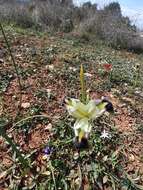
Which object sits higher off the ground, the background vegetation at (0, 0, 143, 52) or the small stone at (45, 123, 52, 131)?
the small stone at (45, 123, 52, 131)

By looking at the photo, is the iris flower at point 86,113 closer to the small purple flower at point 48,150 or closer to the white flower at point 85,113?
the white flower at point 85,113

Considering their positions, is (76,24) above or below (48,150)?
below

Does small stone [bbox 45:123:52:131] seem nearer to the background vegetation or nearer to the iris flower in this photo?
the iris flower

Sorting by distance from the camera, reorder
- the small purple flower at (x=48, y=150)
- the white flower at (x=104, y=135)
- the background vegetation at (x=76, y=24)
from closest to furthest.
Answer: the small purple flower at (x=48, y=150)
the white flower at (x=104, y=135)
the background vegetation at (x=76, y=24)

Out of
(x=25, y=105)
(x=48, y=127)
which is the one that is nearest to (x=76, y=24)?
(x=25, y=105)

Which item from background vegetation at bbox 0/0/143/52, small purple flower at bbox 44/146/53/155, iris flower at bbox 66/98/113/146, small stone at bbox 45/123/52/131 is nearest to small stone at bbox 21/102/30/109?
small stone at bbox 45/123/52/131

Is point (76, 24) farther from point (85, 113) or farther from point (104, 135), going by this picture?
point (85, 113)

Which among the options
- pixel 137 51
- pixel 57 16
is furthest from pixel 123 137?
pixel 57 16

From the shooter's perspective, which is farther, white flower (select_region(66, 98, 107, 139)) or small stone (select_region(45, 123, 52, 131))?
small stone (select_region(45, 123, 52, 131))

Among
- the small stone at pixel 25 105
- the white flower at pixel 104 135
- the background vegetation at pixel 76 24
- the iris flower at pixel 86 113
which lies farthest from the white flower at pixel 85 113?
the background vegetation at pixel 76 24

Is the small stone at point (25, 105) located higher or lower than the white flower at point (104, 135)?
higher

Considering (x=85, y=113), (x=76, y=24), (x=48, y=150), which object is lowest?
(x=76, y=24)

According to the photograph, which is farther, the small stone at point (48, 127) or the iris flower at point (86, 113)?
the small stone at point (48, 127)

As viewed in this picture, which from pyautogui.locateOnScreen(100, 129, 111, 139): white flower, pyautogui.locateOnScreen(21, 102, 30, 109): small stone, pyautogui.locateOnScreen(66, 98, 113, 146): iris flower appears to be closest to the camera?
pyautogui.locateOnScreen(66, 98, 113, 146): iris flower
